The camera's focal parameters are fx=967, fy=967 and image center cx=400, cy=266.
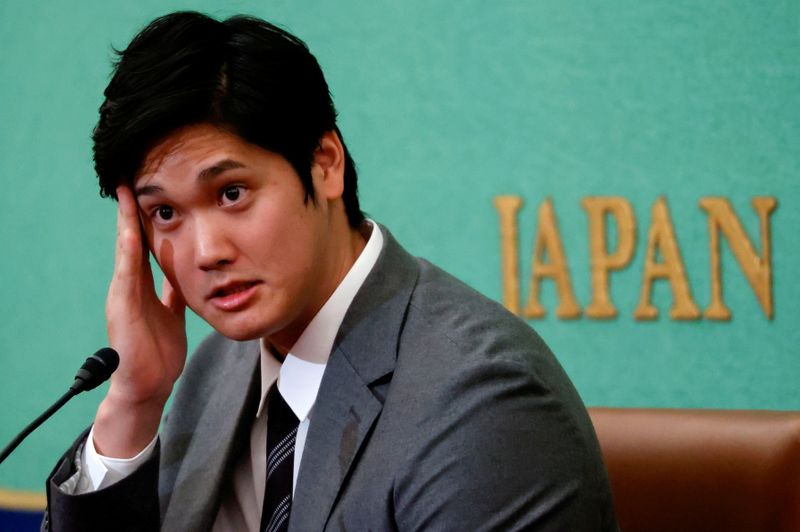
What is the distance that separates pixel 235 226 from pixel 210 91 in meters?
0.17

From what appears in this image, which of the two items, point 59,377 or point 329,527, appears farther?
point 59,377

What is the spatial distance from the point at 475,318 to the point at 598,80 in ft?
3.22

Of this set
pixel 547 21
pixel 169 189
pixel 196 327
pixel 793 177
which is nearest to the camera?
pixel 169 189

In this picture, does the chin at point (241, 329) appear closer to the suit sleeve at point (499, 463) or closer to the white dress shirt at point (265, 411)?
the white dress shirt at point (265, 411)

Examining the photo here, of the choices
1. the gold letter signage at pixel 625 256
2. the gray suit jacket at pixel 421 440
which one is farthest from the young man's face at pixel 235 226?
the gold letter signage at pixel 625 256

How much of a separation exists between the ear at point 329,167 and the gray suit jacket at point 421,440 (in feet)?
0.36

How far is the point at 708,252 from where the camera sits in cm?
197

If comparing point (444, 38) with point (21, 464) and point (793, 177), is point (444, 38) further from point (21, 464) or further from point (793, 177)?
point (21, 464)

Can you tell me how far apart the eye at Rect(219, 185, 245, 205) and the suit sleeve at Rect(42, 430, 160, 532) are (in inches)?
16.6

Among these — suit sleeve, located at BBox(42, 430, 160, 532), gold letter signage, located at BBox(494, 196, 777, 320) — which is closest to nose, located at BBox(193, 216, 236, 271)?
suit sleeve, located at BBox(42, 430, 160, 532)

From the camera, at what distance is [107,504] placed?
52.6 inches

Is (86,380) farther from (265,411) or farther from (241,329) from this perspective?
(265,411)

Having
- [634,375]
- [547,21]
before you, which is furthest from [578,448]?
[547,21]

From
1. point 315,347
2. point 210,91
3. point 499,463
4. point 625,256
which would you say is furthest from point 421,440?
point 625,256
